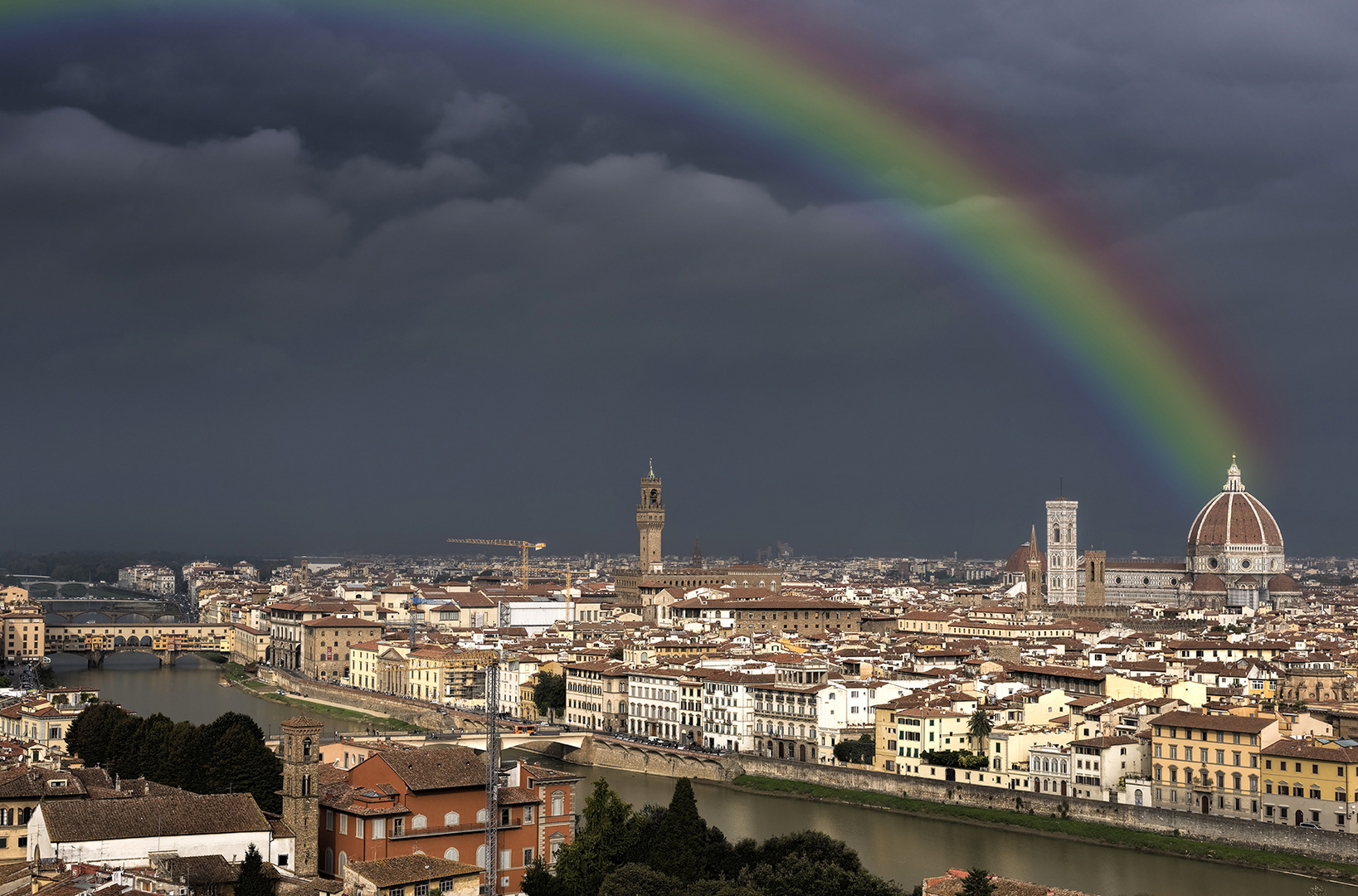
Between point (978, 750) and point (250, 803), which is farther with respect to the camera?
point (978, 750)

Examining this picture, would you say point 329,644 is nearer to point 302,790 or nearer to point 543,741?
point 543,741

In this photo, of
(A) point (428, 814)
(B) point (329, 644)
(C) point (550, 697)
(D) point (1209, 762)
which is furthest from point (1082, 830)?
(B) point (329, 644)

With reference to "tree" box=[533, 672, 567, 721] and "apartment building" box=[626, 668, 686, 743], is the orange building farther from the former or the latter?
"tree" box=[533, 672, 567, 721]

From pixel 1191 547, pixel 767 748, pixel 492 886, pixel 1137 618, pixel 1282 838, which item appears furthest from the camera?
pixel 1191 547

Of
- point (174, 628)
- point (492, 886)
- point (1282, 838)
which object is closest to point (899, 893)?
point (492, 886)

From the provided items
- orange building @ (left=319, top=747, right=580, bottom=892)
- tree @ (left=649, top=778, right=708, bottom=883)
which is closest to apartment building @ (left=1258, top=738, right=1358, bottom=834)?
tree @ (left=649, top=778, right=708, bottom=883)

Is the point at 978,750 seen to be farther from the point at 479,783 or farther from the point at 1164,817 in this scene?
the point at 479,783
